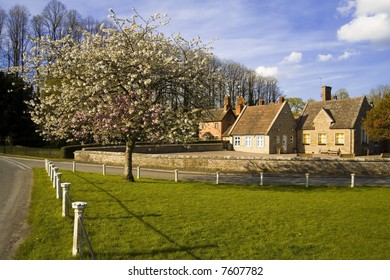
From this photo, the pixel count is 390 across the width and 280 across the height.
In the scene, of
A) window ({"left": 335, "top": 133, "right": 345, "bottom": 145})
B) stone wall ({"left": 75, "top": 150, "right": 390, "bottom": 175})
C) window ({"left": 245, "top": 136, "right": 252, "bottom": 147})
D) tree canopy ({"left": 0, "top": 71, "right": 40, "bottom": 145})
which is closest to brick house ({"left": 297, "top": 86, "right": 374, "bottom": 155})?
window ({"left": 335, "top": 133, "right": 345, "bottom": 145})

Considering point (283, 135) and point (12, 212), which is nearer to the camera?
point (12, 212)

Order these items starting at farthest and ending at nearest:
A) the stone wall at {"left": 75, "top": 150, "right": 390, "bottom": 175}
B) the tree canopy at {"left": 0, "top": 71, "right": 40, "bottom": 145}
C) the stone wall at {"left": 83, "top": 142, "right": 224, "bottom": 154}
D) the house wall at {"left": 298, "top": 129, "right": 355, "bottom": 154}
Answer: the tree canopy at {"left": 0, "top": 71, "right": 40, "bottom": 145}, the house wall at {"left": 298, "top": 129, "right": 355, "bottom": 154}, the stone wall at {"left": 83, "top": 142, "right": 224, "bottom": 154}, the stone wall at {"left": 75, "top": 150, "right": 390, "bottom": 175}

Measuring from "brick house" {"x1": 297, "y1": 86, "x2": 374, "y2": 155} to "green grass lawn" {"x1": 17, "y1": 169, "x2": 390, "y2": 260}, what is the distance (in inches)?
1108

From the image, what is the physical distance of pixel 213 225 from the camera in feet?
31.1

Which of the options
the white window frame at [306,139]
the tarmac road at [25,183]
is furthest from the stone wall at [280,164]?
the white window frame at [306,139]

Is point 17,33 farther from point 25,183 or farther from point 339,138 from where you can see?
point 339,138

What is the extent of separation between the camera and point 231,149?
50.4 meters

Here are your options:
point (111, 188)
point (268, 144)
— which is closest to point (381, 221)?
point (111, 188)

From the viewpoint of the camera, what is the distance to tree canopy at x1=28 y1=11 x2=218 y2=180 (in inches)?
635

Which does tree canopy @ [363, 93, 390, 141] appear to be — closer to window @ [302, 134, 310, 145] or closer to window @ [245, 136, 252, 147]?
window @ [302, 134, 310, 145]

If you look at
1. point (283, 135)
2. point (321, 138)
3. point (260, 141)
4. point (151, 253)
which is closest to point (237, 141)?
point (260, 141)

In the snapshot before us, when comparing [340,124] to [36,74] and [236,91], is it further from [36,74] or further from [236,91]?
[236,91]

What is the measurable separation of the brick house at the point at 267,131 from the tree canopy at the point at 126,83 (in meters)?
28.0

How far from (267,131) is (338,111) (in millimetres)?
9946
